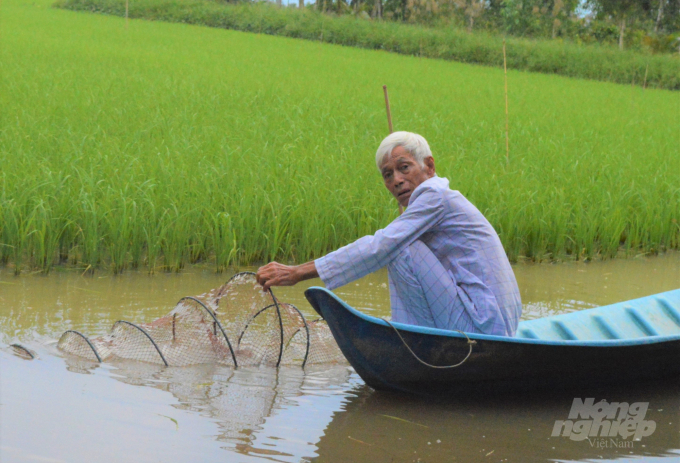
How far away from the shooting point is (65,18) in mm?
23000

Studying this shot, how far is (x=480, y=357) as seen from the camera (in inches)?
100

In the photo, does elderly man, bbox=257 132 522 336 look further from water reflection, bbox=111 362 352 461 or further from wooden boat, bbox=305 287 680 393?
water reflection, bbox=111 362 352 461

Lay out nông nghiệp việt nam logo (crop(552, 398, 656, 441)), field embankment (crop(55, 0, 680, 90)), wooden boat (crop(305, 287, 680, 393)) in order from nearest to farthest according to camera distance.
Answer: wooden boat (crop(305, 287, 680, 393))
nông nghiệp việt nam logo (crop(552, 398, 656, 441))
field embankment (crop(55, 0, 680, 90))

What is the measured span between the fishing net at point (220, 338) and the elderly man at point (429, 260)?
0.52 meters

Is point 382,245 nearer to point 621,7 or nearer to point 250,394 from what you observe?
point 250,394

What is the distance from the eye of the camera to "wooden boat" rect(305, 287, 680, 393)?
2.49 meters

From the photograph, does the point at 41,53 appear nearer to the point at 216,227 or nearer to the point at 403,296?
the point at 216,227

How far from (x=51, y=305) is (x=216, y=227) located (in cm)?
104

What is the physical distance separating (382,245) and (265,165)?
327 cm

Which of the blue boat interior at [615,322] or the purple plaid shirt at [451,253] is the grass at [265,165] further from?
the purple plaid shirt at [451,253]

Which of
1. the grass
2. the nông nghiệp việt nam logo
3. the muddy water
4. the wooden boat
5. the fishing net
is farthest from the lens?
the grass

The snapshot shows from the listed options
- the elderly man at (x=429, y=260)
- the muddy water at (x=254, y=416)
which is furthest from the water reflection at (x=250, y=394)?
the elderly man at (x=429, y=260)

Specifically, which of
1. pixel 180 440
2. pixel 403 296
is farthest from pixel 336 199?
pixel 180 440

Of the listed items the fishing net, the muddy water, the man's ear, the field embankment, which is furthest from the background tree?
the muddy water
